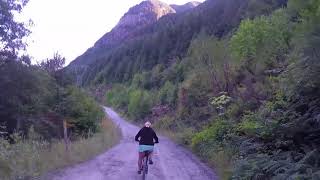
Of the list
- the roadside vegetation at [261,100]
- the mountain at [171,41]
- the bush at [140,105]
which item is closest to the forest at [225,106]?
the roadside vegetation at [261,100]

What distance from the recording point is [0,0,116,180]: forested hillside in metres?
16.0

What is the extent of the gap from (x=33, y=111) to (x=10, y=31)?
429 cm

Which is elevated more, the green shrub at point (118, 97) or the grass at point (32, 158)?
the green shrub at point (118, 97)

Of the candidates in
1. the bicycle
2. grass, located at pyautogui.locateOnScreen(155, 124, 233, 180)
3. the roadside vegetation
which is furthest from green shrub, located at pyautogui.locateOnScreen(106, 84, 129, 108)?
the bicycle

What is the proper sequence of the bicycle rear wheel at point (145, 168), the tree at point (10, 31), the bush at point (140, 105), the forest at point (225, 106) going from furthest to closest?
the bush at point (140, 105) < the tree at point (10, 31) < the bicycle rear wheel at point (145, 168) < the forest at point (225, 106)

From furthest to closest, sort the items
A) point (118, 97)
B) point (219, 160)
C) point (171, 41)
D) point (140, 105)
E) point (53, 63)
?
point (171, 41) → point (118, 97) → point (140, 105) → point (53, 63) → point (219, 160)

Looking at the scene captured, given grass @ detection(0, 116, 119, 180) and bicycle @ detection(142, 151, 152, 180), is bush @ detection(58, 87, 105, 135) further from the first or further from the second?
bicycle @ detection(142, 151, 152, 180)

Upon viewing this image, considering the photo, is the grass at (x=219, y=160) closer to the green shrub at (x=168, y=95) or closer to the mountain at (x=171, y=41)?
the green shrub at (x=168, y=95)

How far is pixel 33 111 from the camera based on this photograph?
986 inches

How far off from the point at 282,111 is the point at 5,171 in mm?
8745

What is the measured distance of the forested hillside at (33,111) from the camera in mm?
16000

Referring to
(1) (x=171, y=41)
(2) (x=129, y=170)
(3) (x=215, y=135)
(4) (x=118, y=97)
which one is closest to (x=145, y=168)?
(2) (x=129, y=170)

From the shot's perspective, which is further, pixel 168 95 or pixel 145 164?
pixel 168 95

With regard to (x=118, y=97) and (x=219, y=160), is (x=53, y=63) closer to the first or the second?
(x=219, y=160)
